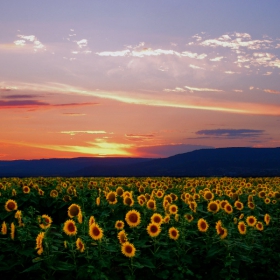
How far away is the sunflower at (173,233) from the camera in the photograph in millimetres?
9266

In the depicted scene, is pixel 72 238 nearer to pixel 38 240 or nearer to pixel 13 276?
pixel 38 240

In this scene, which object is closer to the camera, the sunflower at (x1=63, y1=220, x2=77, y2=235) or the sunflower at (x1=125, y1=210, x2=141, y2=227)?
the sunflower at (x1=63, y1=220, x2=77, y2=235)

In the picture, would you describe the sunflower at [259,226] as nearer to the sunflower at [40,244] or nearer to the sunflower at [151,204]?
the sunflower at [151,204]

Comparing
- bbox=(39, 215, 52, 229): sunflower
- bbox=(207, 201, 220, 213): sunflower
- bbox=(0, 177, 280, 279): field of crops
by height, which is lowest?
bbox=(0, 177, 280, 279): field of crops

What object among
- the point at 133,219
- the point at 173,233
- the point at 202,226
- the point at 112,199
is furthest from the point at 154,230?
the point at 112,199

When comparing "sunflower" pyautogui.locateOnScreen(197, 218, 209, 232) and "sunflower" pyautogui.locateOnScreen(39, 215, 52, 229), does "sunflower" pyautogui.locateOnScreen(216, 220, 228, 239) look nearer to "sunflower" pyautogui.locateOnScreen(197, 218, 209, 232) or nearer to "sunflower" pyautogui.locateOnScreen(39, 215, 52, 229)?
"sunflower" pyautogui.locateOnScreen(197, 218, 209, 232)

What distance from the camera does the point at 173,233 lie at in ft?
30.7

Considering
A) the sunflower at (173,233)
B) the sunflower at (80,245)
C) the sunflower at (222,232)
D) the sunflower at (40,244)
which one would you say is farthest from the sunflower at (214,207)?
the sunflower at (40,244)

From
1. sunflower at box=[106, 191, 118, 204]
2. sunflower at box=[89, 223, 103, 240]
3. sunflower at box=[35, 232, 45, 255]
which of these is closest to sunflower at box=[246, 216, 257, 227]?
sunflower at box=[106, 191, 118, 204]

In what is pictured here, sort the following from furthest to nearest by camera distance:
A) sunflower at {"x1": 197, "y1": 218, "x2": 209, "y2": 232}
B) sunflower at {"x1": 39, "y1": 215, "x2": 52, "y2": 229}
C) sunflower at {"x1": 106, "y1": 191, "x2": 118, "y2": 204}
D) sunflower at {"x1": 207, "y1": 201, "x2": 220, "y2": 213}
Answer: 1. sunflower at {"x1": 106, "y1": 191, "x2": 118, "y2": 204}
2. sunflower at {"x1": 207, "y1": 201, "x2": 220, "y2": 213}
3. sunflower at {"x1": 197, "y1": 218, "x2": 209, "y2": 232}
4. sunflower at {"x1": 39, "y1": 215, "x2": 52, "y2": 229}

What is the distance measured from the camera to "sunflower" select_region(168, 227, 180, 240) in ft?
30.4

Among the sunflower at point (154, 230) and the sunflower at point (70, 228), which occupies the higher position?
the sunflower at point (70, 228)

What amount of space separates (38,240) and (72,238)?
3.00ft

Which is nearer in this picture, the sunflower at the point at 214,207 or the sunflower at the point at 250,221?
the sunflower at the point at 250,221
